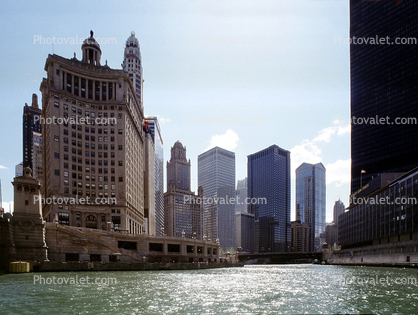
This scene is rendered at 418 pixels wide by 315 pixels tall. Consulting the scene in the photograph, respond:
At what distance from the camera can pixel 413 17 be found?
650 ft

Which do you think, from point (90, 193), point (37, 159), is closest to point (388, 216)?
point (90, 193)

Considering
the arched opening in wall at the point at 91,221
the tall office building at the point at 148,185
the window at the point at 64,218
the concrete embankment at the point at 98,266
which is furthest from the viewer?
the tall office building at the point at 148,185

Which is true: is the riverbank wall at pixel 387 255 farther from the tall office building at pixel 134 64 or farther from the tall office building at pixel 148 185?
the tall office building at pixel 134 64

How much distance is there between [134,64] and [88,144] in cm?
8302

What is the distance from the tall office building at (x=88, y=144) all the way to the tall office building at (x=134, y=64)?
2100 inches

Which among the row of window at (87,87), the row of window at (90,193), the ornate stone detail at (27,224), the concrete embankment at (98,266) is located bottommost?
the concrete embankment at (98,266)

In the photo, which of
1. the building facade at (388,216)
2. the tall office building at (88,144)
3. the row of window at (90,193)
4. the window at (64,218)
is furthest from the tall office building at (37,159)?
the building facade at (388,216)

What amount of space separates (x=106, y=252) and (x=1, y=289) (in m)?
49.4

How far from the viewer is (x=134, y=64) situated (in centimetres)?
19088

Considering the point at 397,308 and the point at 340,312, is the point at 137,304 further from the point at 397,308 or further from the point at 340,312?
the point at 397,308

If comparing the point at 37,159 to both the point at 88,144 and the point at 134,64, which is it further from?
the point at 88,144

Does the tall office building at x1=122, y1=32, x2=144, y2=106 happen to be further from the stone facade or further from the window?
the stone facade

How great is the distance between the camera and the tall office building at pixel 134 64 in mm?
189500

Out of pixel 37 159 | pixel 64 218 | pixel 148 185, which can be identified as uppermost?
pixel 37 159
